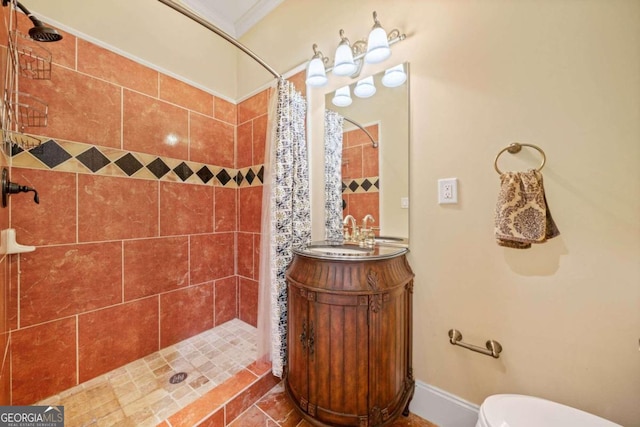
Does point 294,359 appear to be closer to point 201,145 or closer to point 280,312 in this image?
point 280,312

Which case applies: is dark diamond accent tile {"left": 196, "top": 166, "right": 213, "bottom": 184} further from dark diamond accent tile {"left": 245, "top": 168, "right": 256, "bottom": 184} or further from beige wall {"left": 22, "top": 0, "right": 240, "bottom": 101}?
beige wall {"left": 22, "top": 0, "right": 240, "bottom": 101}

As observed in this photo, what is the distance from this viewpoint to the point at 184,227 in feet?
5.96

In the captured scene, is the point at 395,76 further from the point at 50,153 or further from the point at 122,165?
the point at 50,153

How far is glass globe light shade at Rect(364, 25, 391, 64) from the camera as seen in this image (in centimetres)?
121

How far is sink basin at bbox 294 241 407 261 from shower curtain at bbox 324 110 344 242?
0.40 feet

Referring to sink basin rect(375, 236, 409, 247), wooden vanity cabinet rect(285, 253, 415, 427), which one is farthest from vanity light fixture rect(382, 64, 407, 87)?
wooden vanity cabinet rect(285, 253, 415, 427)

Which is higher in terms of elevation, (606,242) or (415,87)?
(415,87)

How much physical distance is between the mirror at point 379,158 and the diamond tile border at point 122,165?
2.80ft

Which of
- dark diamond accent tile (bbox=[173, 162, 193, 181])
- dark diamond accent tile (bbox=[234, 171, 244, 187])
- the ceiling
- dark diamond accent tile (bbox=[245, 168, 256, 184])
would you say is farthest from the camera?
dark diamond accent tile (bbox=[234, 171, 244, 187])

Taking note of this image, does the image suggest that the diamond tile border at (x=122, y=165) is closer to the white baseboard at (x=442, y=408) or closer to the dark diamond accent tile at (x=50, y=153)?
the dark diamond accent tile at (x=50, y=153)

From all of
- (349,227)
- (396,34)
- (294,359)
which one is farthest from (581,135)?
(294,359)

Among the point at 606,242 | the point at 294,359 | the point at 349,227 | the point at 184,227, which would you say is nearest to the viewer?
the point at 606,242

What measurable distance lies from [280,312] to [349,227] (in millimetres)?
697

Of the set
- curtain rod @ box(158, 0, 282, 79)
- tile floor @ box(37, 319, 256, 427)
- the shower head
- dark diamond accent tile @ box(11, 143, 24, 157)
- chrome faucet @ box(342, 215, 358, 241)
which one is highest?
curtain rod @ box(158, 0, 282, 79)
